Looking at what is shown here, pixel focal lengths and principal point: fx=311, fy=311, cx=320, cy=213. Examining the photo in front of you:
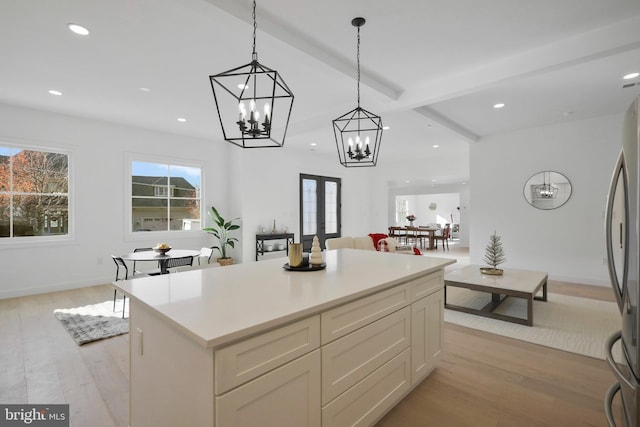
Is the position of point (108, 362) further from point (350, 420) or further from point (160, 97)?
point (160, 97)

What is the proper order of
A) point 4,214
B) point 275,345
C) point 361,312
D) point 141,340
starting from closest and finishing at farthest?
point 275,345 < point 141,340 < point 361,312 < point 4,214

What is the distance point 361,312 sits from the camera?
1642 mm

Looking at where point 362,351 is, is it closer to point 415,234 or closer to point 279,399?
point 279,399

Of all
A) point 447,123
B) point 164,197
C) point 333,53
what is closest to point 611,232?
point 333,53

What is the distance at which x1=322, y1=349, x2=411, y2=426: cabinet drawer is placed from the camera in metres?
1.51

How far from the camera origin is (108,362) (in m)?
2.58

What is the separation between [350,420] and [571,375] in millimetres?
1959

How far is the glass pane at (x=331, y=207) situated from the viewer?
8531 millimetres

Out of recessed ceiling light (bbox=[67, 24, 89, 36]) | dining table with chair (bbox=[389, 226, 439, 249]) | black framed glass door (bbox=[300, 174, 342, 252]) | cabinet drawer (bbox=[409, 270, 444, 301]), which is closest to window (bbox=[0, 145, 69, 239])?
recessed ceiling light (bbox=[67, 24, 89, 36])

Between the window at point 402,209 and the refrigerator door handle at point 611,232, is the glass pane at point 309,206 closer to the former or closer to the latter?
the refrigerator door handle at point 611,232

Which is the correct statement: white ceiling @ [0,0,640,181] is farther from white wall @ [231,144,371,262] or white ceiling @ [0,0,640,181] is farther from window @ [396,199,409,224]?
window @ [396,199,409,224]

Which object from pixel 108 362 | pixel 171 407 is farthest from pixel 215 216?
pixel 171 407

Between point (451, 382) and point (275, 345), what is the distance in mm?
1719

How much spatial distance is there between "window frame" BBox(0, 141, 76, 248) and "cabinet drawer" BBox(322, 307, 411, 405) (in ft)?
17.5
